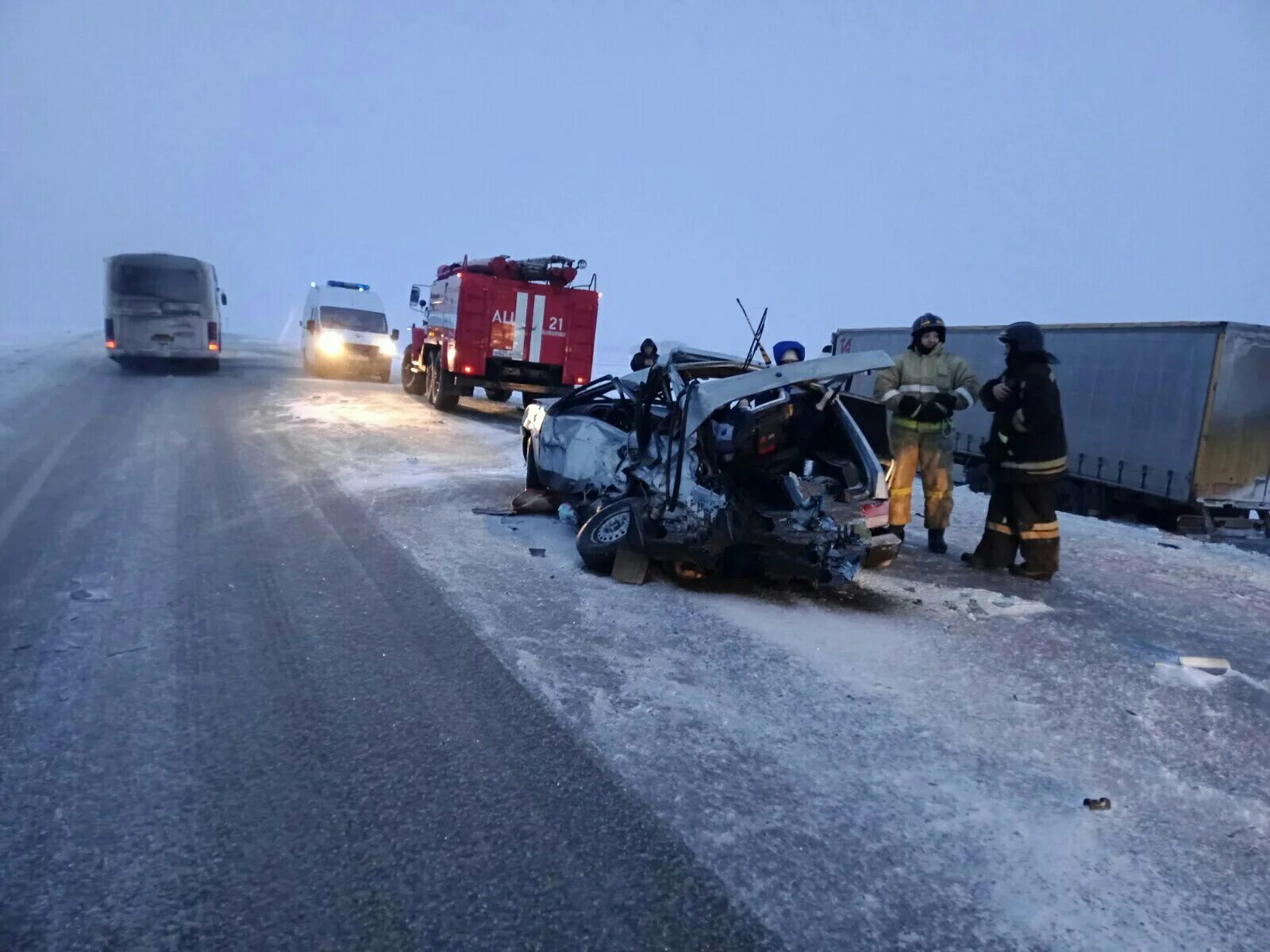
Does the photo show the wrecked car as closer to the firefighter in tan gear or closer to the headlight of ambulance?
the firefighter in tan gear

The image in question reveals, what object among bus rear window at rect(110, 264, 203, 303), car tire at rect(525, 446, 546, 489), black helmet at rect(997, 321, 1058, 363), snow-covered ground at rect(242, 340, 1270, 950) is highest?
bus rear window at rect(110, 264, 203, 303)

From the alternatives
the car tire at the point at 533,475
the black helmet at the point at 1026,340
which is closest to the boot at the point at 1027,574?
the black helmet at the point at 1026,340

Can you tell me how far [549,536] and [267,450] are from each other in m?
4.90

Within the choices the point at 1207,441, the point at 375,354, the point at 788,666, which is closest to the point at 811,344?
the point at 375,354

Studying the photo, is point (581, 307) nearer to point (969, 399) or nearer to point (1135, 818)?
point (969, 399)

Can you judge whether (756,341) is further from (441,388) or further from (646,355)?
(441,388)

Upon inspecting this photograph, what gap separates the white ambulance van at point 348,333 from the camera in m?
21.1

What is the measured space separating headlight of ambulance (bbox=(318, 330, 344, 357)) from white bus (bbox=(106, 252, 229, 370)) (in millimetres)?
2418

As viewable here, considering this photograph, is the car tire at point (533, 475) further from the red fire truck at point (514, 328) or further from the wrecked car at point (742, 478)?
the red fire truck at point (514, 328)

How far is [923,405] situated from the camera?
7090 mm

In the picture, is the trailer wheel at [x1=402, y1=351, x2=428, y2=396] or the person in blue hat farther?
the trailer wheel at [x1=402, y1=351, x2=428, y2=396]

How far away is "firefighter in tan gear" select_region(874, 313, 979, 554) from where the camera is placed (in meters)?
7.09

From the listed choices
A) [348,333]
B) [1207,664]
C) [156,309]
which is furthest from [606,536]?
[156,309]

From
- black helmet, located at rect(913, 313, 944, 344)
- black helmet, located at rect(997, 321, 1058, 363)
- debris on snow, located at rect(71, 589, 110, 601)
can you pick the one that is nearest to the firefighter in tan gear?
black helmet, located at rect(913, 313, 944, 344)
